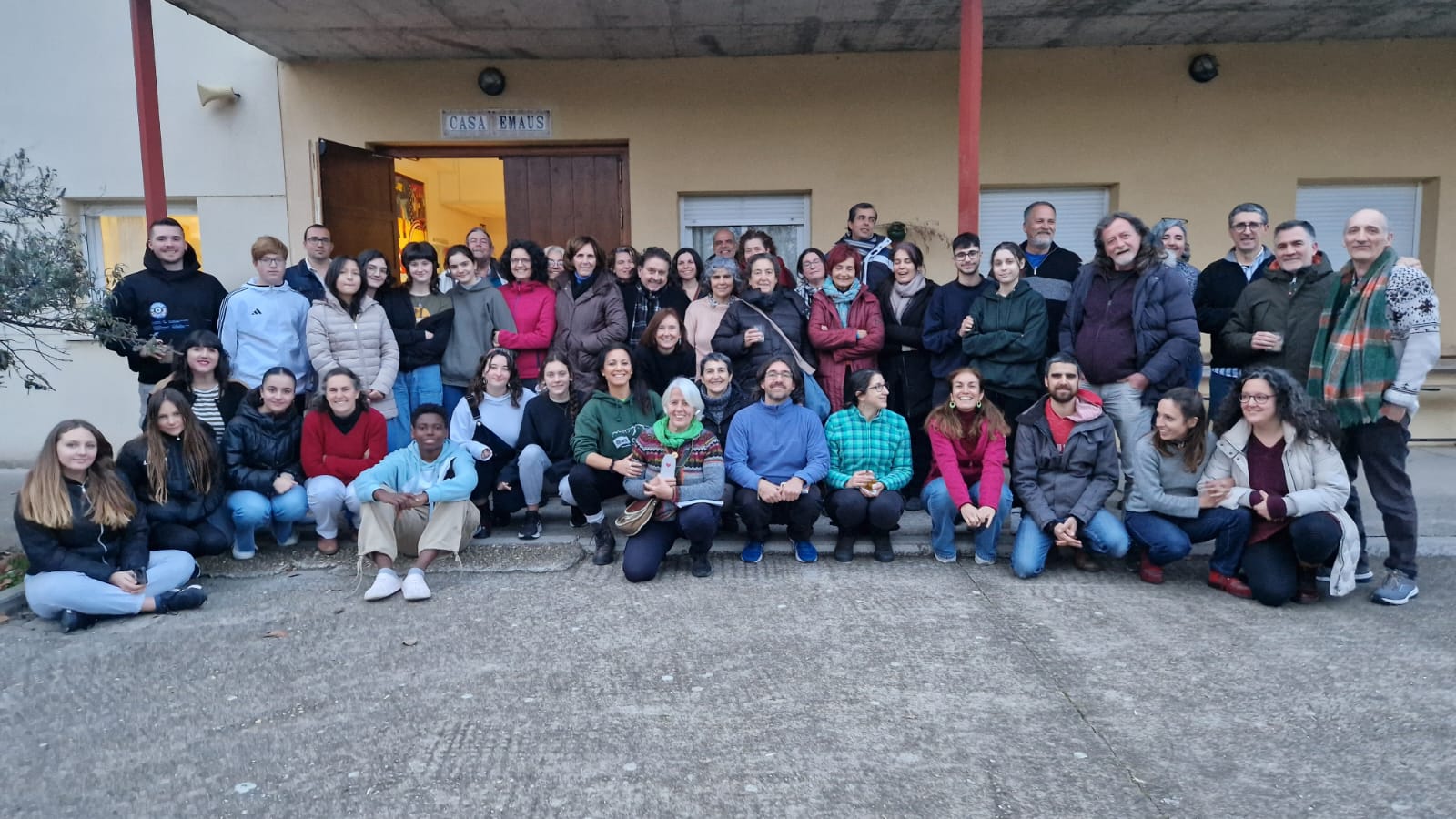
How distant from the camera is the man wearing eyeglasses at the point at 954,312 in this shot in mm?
5465

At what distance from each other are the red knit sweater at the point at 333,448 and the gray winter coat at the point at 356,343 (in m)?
0.27

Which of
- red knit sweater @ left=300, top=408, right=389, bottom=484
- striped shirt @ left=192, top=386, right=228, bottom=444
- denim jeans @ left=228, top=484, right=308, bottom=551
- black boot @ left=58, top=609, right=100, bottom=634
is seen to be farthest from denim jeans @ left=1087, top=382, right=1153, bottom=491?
black boot @ left=58, top=609, right=100, bottom=634

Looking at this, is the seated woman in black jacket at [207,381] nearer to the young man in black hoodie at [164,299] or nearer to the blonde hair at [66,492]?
the young man in black hoodie at [164,299]

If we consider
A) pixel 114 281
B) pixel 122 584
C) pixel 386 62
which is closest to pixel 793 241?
pixel 386 62

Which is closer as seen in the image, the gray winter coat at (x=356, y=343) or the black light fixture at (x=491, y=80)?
the gray winter coat at (x=356, y=343)

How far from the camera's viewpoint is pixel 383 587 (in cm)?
457

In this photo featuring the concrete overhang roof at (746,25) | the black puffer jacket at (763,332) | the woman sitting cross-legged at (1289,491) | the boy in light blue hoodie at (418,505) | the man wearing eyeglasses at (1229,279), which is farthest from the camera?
the concrete overhang roof at (746,25)

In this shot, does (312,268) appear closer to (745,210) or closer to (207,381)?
(207,381)

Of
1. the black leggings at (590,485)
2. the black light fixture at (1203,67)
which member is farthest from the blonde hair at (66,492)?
the black light fixture at (1203,67)

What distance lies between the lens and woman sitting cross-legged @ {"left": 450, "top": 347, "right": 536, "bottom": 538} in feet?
18.2

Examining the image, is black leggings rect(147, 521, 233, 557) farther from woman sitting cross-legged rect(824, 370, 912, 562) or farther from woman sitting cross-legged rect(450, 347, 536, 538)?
woman sitting cross-legged rect(824, 370, 912, 562)

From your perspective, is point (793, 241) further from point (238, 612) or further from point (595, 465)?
point (238, 612)

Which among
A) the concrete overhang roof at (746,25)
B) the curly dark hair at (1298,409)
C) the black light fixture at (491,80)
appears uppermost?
the concrete overhang roof at (746,25)

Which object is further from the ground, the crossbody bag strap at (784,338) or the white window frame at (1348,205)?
the white window frame at (1348,205)
